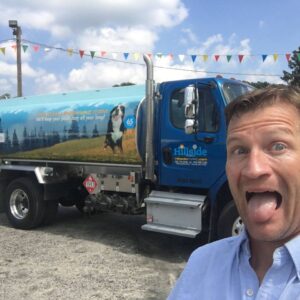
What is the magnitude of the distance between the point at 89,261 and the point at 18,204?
3.01 m

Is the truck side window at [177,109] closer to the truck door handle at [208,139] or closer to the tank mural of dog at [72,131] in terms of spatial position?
the truck door handle at [208,139]

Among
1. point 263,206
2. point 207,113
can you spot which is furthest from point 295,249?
point 207,113

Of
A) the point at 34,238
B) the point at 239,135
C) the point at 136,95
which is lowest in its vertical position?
the point at 34,238

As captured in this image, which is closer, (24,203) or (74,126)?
(74,126)

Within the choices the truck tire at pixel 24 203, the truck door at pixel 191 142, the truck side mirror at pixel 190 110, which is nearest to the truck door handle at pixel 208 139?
the truck door at pixel 191 142

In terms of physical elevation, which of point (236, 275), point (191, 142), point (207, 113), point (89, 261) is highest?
point (207, 113)

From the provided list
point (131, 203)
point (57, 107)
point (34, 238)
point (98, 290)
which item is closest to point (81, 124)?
point (57, 107)

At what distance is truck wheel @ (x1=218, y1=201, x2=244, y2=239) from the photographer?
5914 mm

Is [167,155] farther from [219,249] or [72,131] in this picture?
[219,249]

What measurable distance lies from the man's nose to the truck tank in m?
5.55

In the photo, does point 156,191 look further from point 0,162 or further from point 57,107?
point 0,162

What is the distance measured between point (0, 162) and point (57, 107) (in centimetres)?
204

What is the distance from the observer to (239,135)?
1355 mm

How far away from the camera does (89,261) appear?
627 cm
